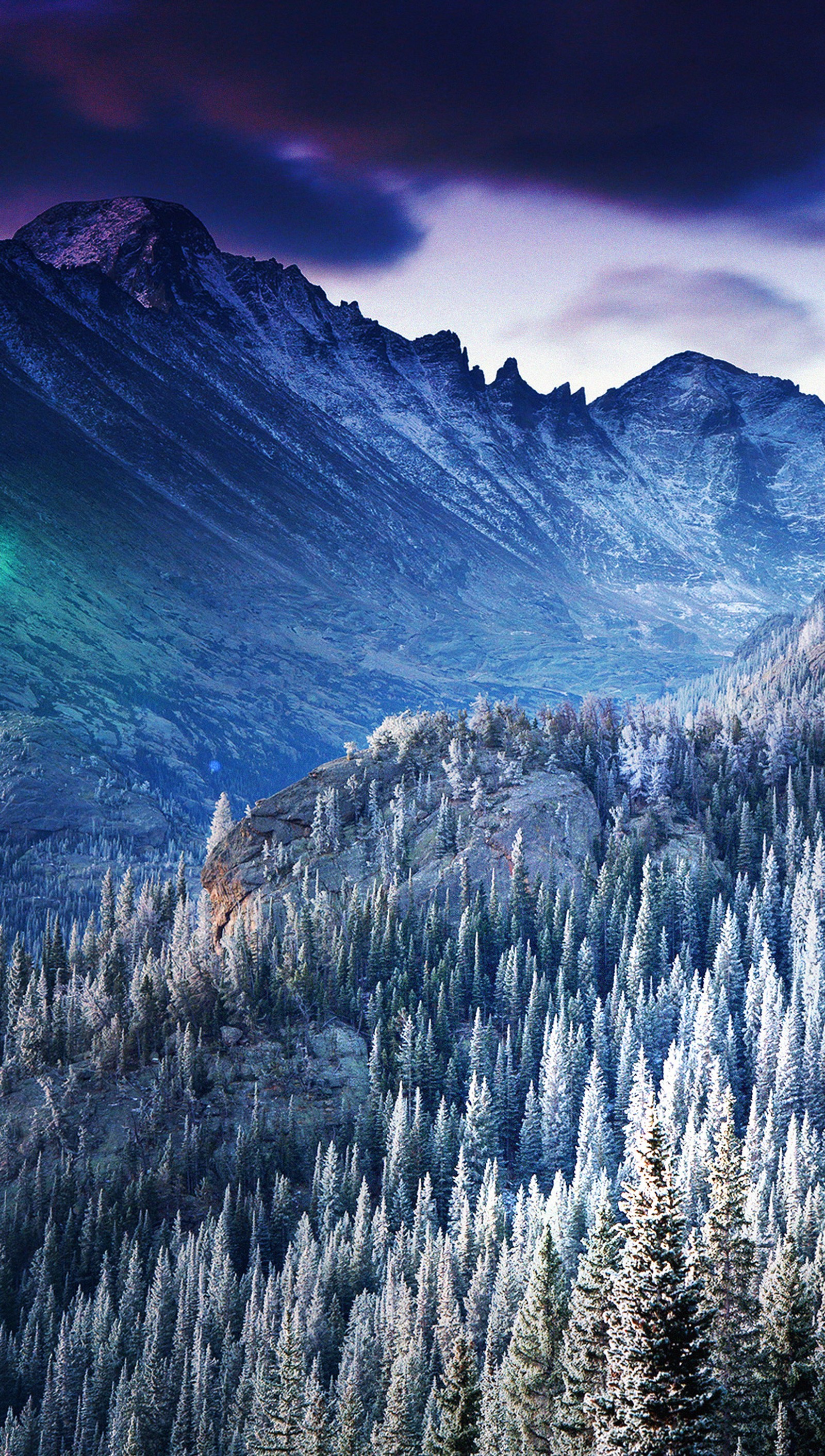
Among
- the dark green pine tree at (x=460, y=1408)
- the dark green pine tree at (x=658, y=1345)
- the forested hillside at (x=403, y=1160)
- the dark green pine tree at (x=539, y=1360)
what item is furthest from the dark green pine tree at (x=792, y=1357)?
the dark green pine tree at (x=658, y=1345)

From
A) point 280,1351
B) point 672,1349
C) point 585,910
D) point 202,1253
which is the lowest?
point 202,1253

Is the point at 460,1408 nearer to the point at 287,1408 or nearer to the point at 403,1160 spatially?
the point at 287,1408

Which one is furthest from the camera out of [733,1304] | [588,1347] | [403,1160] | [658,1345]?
[403,1160]

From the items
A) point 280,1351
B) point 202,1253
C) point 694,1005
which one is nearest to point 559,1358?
point 280,1351

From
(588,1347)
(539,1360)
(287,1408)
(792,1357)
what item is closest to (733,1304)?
(792,1357)

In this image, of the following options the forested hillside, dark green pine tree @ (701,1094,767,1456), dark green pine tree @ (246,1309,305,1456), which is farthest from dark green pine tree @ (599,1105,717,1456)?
dark green pine tree @ (246,1309,305,1456)

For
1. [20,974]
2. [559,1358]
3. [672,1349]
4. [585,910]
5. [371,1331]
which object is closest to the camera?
[672,1349]

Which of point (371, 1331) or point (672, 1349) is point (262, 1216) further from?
point (672, 1349)
